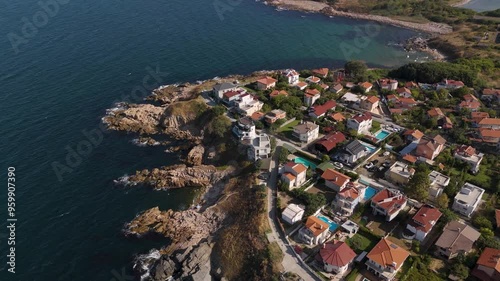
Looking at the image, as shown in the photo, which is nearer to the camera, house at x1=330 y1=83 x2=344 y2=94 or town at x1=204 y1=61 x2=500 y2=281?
town at x1=204 y1=61 x2=500 y2=281

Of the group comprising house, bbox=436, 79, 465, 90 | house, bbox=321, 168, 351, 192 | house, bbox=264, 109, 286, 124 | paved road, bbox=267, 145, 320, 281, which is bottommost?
house, bbox=436, 79, 465, 90

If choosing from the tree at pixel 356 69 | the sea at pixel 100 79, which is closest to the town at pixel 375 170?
the tree at pixel 356 69

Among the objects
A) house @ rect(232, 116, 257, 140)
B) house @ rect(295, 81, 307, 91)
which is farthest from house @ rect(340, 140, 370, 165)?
house @ rect(295, 81, 307, 91)

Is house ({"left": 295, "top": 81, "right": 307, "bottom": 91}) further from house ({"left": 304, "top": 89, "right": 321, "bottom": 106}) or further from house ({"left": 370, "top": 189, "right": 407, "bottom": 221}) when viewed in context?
house ({"left": 370, "top": 189, "right": 407, "bottom": 221})

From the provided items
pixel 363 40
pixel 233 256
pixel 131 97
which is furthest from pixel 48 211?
pixel 363 40

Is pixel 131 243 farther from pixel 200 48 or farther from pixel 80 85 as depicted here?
pixel 200 48
